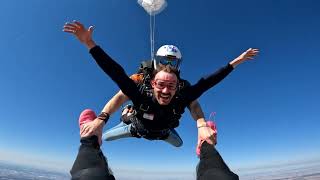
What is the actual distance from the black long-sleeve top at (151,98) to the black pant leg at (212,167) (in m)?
1.32

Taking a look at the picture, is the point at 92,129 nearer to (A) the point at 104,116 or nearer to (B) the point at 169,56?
(A) the point at 104,116

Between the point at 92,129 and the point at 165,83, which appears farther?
the point at 165,83

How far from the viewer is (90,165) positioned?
168 cm

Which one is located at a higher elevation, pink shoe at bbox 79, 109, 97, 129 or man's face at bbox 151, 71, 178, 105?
man's face at bbox 151, 71, 178, 105

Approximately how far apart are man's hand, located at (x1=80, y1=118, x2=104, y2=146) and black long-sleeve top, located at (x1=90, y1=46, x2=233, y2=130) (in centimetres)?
63

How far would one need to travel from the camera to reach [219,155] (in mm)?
2064

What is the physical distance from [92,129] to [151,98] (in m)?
1.27

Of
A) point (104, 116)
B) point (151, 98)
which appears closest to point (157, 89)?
point (151, 98)

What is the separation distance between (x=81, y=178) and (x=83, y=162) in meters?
0.19

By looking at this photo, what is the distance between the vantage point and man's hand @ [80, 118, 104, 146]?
230 cm

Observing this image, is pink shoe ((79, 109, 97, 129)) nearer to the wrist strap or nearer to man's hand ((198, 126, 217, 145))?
the wrist strap

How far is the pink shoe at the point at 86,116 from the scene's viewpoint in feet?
8.79

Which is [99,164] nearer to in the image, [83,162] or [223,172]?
[83,162]

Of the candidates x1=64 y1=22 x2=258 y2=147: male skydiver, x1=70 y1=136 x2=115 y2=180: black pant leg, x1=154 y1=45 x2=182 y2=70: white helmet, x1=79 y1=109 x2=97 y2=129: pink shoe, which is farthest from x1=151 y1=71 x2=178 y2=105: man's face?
x1=154 y1=45 x2=182 y2=70: white helmet
